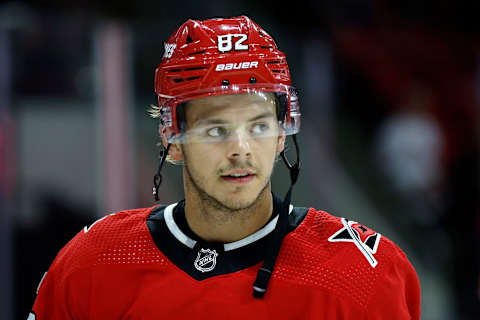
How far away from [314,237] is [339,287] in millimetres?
140

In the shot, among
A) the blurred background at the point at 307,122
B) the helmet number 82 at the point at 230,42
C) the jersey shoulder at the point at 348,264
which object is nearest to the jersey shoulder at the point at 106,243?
the jersey shoulder at the point at 348,264

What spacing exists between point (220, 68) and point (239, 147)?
0.57 feet

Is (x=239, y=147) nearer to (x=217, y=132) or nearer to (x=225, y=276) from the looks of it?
(x=217, y=132)

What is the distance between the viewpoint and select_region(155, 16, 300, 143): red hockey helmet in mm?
1397

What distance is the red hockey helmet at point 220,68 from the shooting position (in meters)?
1.40

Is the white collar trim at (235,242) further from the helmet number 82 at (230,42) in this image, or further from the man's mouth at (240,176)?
the helmet number 82 at (230,42)

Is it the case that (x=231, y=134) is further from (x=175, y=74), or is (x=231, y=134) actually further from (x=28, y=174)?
(x=28, y=174)

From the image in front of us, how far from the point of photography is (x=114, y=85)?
11.1ft

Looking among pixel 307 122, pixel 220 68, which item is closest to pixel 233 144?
pixel 220 68

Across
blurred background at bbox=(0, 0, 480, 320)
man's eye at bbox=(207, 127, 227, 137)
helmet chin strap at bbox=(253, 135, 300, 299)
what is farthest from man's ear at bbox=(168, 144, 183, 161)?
blurred background at bbox=(0, 0, 480, 320)

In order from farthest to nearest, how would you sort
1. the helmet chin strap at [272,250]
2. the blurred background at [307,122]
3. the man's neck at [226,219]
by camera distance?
the blurred background at [307,122] < the man's neck at [226,219] < the helmet chin strap at [272,250]

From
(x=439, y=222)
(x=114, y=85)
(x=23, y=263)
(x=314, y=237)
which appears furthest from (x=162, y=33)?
(x=314, y=237)

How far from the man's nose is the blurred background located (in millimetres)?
1043

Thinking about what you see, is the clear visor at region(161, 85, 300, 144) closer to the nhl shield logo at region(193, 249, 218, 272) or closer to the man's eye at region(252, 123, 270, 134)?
the man's eye at region(252, 123, 270, 134)
